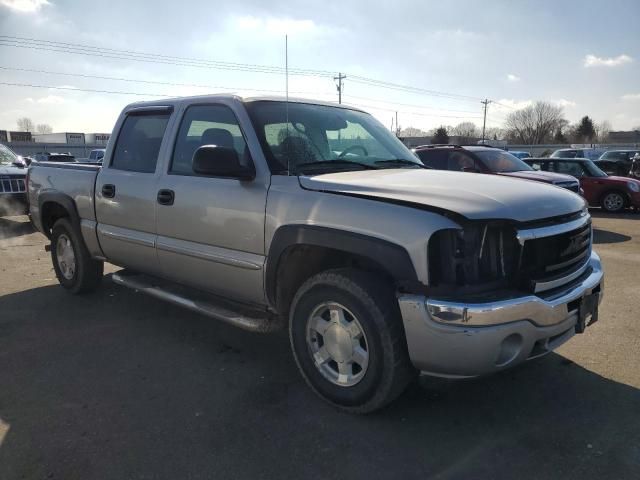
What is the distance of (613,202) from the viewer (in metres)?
13.3

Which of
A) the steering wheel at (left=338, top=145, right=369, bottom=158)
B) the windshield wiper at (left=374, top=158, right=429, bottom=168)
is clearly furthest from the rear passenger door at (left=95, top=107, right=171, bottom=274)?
the windshield wiper at (left=374, top=158, right=429, bottom=168)

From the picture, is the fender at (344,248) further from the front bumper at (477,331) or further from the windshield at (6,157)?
the windshield at (6,157)

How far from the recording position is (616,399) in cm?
322

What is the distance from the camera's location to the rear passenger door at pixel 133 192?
4320 mm

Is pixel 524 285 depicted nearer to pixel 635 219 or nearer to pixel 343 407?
pixel 343 407

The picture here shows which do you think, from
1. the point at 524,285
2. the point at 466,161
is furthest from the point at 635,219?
the point at 524,285

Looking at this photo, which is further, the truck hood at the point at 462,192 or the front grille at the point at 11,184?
the front grille at the point at 11,184

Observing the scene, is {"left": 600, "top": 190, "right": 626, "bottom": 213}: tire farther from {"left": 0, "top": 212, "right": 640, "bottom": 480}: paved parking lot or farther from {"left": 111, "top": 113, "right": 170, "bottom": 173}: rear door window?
{"left": 111, "top": 113, "right": 170, "bottom": 173}: rear door window

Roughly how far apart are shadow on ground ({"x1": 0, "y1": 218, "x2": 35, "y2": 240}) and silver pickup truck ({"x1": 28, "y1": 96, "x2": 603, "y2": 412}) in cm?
675

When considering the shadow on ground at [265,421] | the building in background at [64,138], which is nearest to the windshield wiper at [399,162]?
the shadow on ground at [265,421]

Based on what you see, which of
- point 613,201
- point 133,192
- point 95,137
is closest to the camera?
point 133,192

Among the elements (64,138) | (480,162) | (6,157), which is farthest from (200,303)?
(64,138)

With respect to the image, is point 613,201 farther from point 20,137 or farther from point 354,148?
point 20,137

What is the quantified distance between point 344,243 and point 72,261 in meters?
4.01
